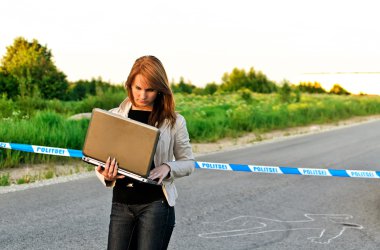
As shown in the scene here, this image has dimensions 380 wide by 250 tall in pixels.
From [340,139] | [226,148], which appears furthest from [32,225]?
[340,139]

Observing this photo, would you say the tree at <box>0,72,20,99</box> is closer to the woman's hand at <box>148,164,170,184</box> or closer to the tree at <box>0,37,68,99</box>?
the tree at <box>0,37,68,99</box>

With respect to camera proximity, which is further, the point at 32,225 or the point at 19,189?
the point at 19,189

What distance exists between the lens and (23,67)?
58.6 m

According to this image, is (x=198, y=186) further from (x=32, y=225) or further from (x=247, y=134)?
(x=247, y=134)

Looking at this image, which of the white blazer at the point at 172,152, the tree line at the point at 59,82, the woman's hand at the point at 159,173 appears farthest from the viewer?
the tree line at the point at 59,82

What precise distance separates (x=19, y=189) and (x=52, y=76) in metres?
47.6

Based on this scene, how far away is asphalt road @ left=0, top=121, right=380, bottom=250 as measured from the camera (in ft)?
21.6

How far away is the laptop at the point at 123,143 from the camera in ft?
10.4

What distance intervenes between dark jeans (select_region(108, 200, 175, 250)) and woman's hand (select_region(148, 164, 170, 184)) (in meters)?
0.15

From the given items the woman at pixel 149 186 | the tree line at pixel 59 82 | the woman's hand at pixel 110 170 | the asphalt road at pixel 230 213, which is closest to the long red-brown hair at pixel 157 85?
the woman at pixel 149 186

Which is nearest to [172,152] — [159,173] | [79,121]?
[159,173]

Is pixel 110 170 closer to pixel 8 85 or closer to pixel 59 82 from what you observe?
pixel 8 85

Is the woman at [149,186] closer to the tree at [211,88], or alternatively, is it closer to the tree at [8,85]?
the tree at [8,85]

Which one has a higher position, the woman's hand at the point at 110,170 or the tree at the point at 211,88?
the woman's hand at the point at 110,170
